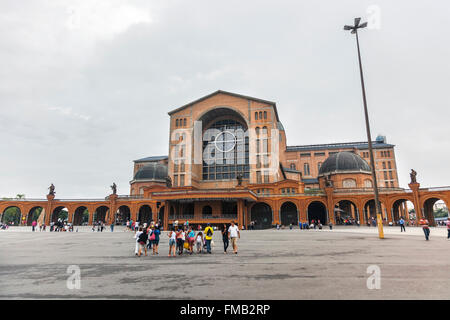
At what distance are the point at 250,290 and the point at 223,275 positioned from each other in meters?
1.77

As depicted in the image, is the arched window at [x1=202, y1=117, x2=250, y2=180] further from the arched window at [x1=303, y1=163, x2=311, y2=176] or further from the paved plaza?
the paved plaza

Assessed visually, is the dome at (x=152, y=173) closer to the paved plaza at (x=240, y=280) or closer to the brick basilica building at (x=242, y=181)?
the brick basilica building at (x=242, y=181)

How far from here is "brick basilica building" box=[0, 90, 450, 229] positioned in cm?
4303

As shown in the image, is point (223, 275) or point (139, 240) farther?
point (139, 240)

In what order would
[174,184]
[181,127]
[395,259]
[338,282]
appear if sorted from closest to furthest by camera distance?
1. [338,282]
2. [395,259]
3. [174,184]
4. [181,127]

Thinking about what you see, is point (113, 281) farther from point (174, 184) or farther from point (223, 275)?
point (174, 184)

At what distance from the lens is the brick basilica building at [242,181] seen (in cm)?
4303

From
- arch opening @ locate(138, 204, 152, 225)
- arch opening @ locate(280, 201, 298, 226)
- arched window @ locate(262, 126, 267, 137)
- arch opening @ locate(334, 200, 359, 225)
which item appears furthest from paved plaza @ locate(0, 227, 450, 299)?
arch opening @ locate(138, 204, 152, 225)

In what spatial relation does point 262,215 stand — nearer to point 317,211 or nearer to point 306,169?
point 317,211

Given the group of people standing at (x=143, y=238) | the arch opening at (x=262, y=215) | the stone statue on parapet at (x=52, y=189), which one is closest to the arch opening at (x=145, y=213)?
the stone statue on parapet at (x=52, y=189)

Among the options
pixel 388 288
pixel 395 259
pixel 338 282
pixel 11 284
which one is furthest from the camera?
pixel 395 259

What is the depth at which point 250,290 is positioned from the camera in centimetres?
538

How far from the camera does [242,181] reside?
1924 inches

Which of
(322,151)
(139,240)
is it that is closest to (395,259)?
(139,240)
